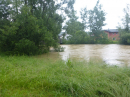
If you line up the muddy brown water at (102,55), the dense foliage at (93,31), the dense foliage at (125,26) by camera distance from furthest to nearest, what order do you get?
the dense foliage at (93,31) < the dense foliage at (125,26) < the muddy brown water at (102,55)

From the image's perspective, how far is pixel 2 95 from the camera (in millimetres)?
2715

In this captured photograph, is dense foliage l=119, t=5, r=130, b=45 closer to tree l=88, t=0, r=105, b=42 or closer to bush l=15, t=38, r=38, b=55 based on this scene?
tree l=88, t=0, r=105, b=42

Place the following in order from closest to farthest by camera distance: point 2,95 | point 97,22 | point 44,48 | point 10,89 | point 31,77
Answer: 1. point 2,95
2. point 10,89
3. point 31,77
4. point 44,48
5. point 97,22

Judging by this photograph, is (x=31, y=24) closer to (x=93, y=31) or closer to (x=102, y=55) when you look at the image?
(x=102, y=55)

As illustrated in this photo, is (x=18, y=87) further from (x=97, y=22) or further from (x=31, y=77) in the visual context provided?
(x=97, y=22)

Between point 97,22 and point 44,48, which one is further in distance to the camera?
point 97,22

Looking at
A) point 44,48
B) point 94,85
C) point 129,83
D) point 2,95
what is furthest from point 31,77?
point 44,48

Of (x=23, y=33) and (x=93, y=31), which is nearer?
(x=23, y=33)

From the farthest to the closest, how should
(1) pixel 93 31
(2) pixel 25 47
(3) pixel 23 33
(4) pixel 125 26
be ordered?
(1) pixel 93 31, (4) pixel 125 26, (3) pixel 23 33, (2) pixel 25 47

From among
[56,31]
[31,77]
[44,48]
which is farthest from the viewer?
[56,31]

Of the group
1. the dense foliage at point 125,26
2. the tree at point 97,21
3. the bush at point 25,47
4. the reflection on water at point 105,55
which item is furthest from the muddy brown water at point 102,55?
the tree at point 97,21

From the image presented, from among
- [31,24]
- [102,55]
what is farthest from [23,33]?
[102,55]

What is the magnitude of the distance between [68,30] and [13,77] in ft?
34.1

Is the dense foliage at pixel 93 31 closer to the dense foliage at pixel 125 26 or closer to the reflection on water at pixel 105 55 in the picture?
the dense foliage at pixel 125 26
